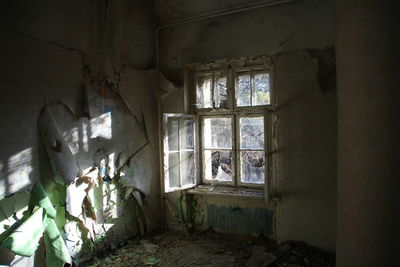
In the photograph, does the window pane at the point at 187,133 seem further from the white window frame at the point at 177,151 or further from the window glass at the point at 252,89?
the window glass at the point at 252,89

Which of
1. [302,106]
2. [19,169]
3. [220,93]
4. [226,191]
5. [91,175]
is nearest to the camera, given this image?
[19,169]

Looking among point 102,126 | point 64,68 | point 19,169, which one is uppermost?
point 64,68

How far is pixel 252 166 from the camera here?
4.10 metres

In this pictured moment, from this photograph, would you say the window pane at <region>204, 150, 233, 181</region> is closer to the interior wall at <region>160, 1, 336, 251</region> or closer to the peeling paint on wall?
the peeling paint on wall

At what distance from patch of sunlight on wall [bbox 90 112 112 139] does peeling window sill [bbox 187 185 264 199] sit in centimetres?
140

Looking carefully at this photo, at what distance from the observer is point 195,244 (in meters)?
4.01

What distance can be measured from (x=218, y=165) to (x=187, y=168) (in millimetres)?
449

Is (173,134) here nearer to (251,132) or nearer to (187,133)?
(187,133)

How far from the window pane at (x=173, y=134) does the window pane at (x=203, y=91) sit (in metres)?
0.47

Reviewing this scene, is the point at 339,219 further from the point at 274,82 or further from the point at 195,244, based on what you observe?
the point at 195,244

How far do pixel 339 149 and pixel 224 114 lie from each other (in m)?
2.56

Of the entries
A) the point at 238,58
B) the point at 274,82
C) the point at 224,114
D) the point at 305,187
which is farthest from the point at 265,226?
the point at 238,58

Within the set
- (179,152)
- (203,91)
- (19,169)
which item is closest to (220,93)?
(203,91)

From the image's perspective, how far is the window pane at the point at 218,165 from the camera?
4.27 metres
